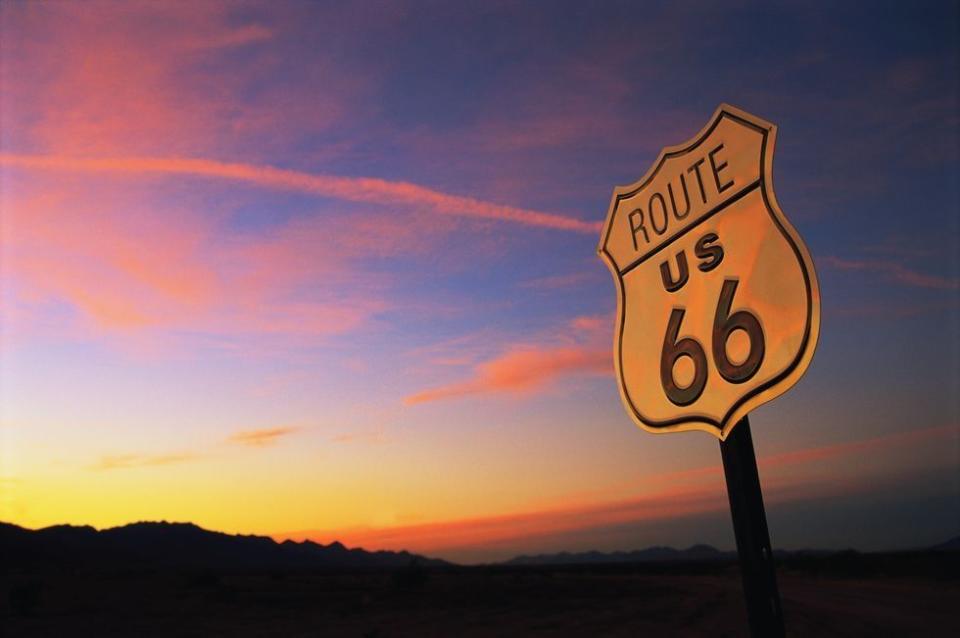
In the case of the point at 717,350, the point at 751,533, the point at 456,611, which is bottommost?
the point at 456,611

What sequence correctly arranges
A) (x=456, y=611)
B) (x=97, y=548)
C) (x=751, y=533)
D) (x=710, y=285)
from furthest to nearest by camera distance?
(x=97, y=548), (x=456, y=611), (x=710, y=285), (x=751, y=533)

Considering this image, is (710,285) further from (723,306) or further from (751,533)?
(751,533)

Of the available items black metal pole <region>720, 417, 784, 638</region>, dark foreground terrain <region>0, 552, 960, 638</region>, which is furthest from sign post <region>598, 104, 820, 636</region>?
dark foreground terrain <region>0, 552, 960, 638</region>

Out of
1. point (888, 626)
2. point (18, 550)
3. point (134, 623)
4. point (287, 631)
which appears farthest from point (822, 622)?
point (18, 550)

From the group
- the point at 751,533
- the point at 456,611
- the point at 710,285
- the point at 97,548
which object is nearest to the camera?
the point at 751,533

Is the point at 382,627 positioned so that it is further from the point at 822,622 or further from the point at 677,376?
the point at 677,376

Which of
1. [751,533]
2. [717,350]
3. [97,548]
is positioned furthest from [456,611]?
[97,548]

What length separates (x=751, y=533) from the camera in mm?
2820

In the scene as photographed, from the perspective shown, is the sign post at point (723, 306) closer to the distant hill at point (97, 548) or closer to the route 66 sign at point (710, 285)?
the route 66 sign at point (710, 285)

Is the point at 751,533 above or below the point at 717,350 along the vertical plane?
below

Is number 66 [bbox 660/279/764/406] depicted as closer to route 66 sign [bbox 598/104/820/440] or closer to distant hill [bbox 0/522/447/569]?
route 66 sign [bbox 598/104/820/440]

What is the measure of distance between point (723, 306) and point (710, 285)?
147 millimetres

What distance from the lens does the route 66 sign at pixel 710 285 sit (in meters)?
2.61

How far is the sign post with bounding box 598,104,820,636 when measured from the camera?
2621mm
